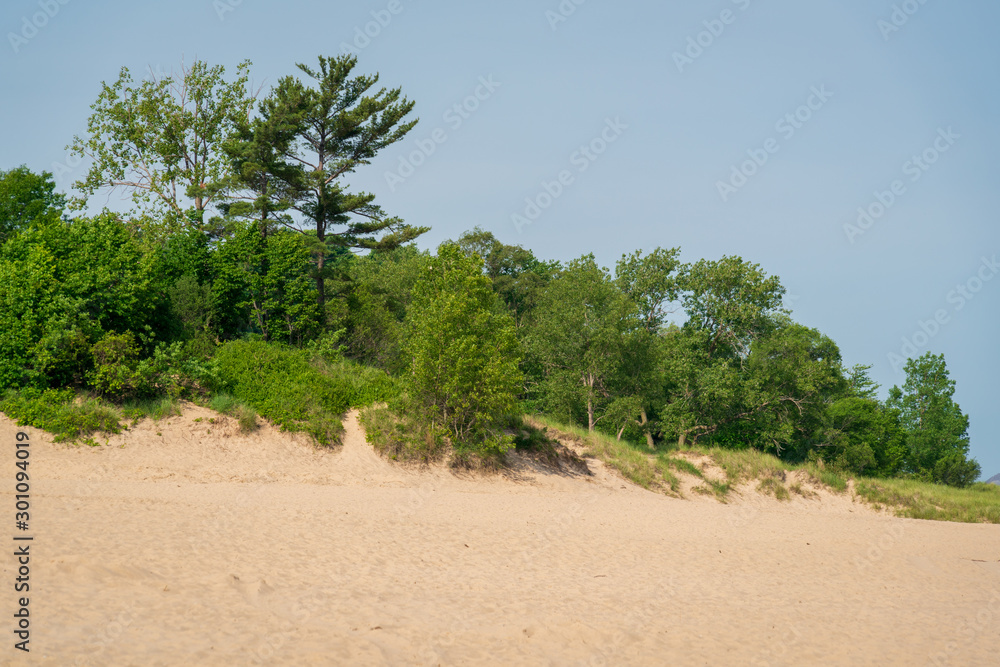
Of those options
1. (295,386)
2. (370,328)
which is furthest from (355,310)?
(295,386)

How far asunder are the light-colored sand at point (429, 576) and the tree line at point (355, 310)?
375 centimetres

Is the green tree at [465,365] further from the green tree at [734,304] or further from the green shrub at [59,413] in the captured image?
the green tree at [734,304]

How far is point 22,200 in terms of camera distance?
4256cm

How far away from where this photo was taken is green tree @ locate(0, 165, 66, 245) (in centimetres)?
4031

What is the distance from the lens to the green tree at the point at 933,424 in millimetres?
59500

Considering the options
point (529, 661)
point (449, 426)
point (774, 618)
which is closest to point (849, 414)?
point (449, 426)

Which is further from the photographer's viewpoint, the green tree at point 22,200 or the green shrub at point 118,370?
the green tree at point 22,200

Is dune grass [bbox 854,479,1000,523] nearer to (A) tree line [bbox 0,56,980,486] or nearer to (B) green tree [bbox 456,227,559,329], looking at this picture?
(A) tree line [bbox 0,56,980,486]

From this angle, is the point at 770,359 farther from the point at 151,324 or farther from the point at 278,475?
the point at 151,324

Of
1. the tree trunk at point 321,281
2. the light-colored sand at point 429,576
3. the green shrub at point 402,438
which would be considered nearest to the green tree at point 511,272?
the tree trunk at point 321,281

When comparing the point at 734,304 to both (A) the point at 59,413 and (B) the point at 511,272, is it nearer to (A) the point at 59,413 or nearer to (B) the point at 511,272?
(B) the point at 511,272

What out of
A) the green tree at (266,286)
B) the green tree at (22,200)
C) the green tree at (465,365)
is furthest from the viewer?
the green tree at (22,200)

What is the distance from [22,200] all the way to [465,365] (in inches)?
1369

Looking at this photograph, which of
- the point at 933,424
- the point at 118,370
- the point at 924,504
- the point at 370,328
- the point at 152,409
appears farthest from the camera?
the point at 933,424
